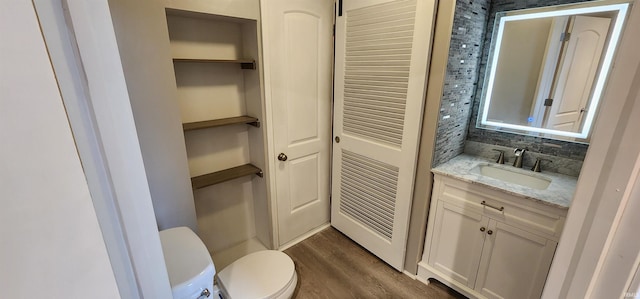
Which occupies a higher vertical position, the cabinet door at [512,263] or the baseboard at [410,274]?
the cabinet door at [512,263]

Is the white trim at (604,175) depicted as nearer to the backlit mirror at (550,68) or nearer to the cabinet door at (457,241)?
the cabinet door at (457,241)

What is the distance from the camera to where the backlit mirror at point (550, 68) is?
4.50 feet

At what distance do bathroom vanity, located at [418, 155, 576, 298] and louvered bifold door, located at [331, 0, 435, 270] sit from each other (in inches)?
8.3

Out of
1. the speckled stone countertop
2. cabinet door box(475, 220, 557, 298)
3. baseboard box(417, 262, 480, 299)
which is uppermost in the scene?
the speckled stone countertop

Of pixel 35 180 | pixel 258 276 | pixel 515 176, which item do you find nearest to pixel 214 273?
pixel 258 276

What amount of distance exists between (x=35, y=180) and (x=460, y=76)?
5.87ft

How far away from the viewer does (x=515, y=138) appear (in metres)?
1.67

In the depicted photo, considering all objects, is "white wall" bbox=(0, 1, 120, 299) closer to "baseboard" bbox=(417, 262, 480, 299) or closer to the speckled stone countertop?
the speckled stone countertop

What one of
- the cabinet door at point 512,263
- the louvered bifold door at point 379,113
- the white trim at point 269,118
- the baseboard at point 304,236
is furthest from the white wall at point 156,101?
the cabinet door at point 512,263

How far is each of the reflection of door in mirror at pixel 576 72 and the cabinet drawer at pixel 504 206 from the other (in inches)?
24.8

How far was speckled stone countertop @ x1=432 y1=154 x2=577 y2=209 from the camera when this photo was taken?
4.03 ft

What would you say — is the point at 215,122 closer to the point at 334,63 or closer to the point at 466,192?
the point at 334,63

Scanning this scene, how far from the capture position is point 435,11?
136 cm

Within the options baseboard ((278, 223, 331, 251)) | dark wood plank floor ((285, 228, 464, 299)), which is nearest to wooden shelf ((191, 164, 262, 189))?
baseboard ((278, 223, 331, 251))
